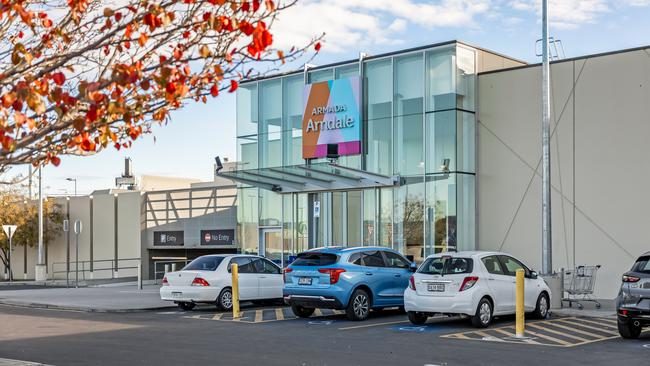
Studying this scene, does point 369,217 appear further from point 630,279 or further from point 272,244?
point 630,279

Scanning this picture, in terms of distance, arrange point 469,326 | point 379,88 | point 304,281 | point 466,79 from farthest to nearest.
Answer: point 379,88
point 466,79
point 304,281
point 469,326

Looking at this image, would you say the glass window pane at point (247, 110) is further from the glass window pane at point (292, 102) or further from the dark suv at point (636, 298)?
the dark suv at point (636, 298)

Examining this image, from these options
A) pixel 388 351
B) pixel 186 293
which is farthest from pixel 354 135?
pixel 388 351

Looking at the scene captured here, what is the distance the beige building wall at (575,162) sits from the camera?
22.8 metres

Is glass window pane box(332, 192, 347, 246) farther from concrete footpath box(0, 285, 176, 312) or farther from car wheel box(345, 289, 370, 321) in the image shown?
car wheel box(345, 289, 370, 321)

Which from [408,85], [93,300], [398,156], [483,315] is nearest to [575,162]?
[398,156]

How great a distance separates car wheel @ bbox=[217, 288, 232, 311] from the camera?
20.6 m

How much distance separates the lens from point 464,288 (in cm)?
1605

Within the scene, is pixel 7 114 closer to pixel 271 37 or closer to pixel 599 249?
pixel 271 37

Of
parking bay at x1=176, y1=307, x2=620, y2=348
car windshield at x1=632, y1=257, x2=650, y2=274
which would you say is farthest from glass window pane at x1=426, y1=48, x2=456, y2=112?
car windshield at x1=632, y1=257, x2=650, y2=274

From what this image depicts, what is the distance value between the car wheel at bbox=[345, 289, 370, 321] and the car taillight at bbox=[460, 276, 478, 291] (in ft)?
8.54

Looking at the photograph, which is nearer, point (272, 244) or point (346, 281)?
point (346, 281)

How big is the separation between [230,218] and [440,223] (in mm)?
13970

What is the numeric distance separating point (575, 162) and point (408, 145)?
5.08 metres
